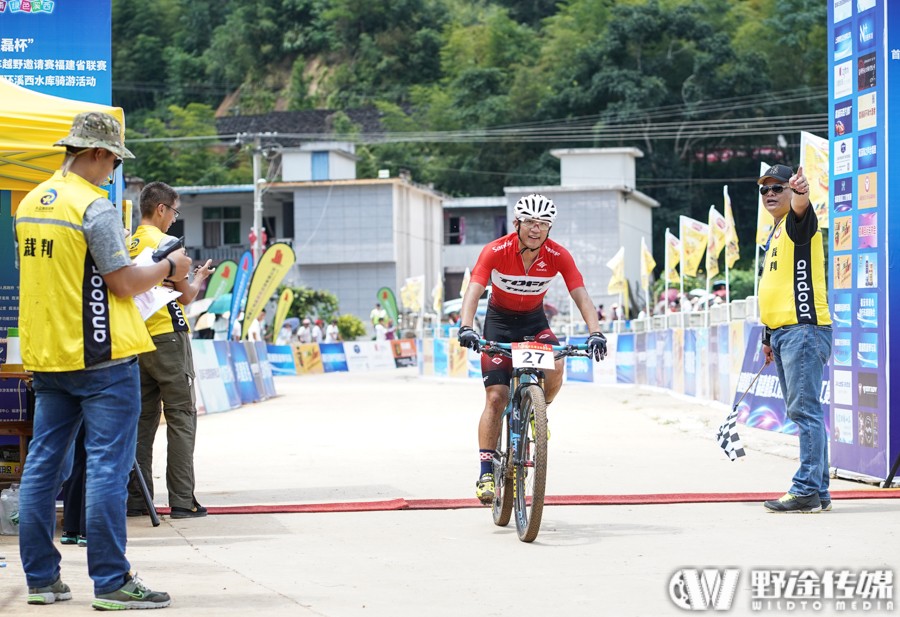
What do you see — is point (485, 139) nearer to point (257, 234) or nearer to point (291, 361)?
point (257, 234)

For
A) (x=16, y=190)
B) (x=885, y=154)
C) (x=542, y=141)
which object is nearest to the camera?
(x=16, y=190)

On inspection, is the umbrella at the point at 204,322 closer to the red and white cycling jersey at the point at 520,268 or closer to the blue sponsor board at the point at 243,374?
the blue sponsor board at the point at 243,374

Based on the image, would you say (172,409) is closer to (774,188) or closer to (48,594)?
(48,594)

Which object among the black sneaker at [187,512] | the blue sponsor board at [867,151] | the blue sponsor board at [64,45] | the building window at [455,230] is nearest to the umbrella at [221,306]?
the blue sponsor board at [64,45]

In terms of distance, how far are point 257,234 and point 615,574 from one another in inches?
1610

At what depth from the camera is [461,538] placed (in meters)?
7.42

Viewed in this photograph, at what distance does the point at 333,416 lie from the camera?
1952 centimetres

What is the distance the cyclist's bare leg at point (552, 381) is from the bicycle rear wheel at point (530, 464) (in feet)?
1.18

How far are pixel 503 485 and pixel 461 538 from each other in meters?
0.57

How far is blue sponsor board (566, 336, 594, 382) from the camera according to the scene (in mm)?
29672

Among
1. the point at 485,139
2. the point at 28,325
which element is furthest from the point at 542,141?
the point at 28,325

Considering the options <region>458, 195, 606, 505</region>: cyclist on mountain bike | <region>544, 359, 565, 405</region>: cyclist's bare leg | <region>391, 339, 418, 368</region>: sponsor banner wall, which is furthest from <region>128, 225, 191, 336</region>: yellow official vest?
<region>391, 339, 418, 368</region>: sponsor banner wall

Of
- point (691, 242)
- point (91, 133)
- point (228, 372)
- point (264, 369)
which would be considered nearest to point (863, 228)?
point (91, 133)

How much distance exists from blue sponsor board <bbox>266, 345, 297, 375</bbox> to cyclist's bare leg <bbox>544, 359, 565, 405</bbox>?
3070 centimetres
